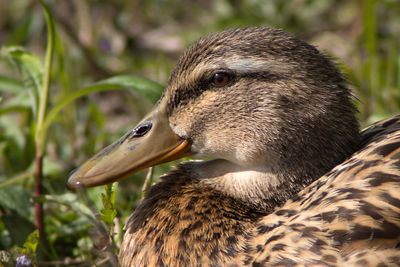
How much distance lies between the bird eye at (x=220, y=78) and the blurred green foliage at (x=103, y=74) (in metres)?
0.44

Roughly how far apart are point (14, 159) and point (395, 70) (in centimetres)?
257

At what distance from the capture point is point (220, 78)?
7.98 ft

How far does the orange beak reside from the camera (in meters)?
2.37

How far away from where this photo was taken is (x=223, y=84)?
245cm

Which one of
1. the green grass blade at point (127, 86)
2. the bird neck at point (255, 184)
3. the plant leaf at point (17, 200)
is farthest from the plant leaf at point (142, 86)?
the plant leaf at point (17, 200)

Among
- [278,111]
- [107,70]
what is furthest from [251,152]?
[107,70]

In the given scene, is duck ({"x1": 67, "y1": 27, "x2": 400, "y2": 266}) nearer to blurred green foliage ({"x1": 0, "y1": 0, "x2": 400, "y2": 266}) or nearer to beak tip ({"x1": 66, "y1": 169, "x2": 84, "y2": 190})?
beak tip ({"x1": 66, "y1": 169, "x2": 84, "y2": 190})

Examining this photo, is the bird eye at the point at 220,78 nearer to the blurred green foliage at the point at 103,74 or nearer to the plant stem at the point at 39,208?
the blurred green foliage at the point at 103,74

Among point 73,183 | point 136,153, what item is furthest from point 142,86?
point 73,183

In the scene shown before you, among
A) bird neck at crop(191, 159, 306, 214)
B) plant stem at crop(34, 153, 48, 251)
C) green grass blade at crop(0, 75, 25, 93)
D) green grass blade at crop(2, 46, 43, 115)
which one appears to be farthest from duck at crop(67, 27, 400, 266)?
green grass blade at crop(0, 75, 25, 93)

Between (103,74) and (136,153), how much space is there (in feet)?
8.34

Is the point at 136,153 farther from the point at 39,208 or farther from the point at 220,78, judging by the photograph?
the point at 39,208

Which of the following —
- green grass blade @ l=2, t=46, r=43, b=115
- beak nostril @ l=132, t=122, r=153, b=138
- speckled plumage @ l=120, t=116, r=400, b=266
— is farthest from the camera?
green grass blade @ l=2, t=46, r=43, b=115

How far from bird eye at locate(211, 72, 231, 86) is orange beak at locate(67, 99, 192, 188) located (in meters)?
0.25
